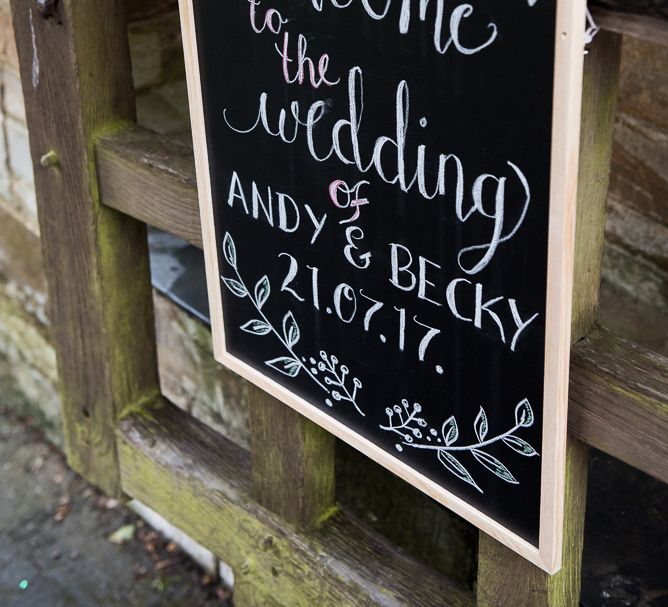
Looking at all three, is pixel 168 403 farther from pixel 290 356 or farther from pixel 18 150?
pixel 18 150

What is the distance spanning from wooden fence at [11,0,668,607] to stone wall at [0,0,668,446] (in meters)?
0.38

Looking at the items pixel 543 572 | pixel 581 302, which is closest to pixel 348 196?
pixel 581 302

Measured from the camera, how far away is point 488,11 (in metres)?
1.16

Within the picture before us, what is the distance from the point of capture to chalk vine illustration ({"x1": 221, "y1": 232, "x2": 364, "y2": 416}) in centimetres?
167

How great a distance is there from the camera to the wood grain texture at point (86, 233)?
2.04 m

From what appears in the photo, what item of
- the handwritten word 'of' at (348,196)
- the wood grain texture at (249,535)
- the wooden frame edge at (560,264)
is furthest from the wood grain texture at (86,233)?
the wooden frame edge at (560,264)

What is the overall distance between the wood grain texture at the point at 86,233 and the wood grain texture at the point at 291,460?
1.54 feet

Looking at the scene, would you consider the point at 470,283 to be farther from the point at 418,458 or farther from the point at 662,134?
the point at 662,134

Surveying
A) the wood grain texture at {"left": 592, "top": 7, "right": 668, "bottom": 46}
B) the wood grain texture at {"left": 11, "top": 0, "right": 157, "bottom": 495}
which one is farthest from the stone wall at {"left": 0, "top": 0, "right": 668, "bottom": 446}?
the wood grain texture at {"left": 592, "top": 7, "right": 668, "bottom": 46}

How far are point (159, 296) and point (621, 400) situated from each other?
169cm

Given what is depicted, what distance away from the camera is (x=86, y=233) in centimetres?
220

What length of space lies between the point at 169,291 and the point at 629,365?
1.64m

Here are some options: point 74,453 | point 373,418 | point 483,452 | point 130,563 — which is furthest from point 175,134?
point 483,452

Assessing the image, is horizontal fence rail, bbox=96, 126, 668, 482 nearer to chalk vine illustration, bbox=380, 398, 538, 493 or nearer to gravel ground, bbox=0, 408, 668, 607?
chalk vine illustration, bbox=380, 398, 538, 493
